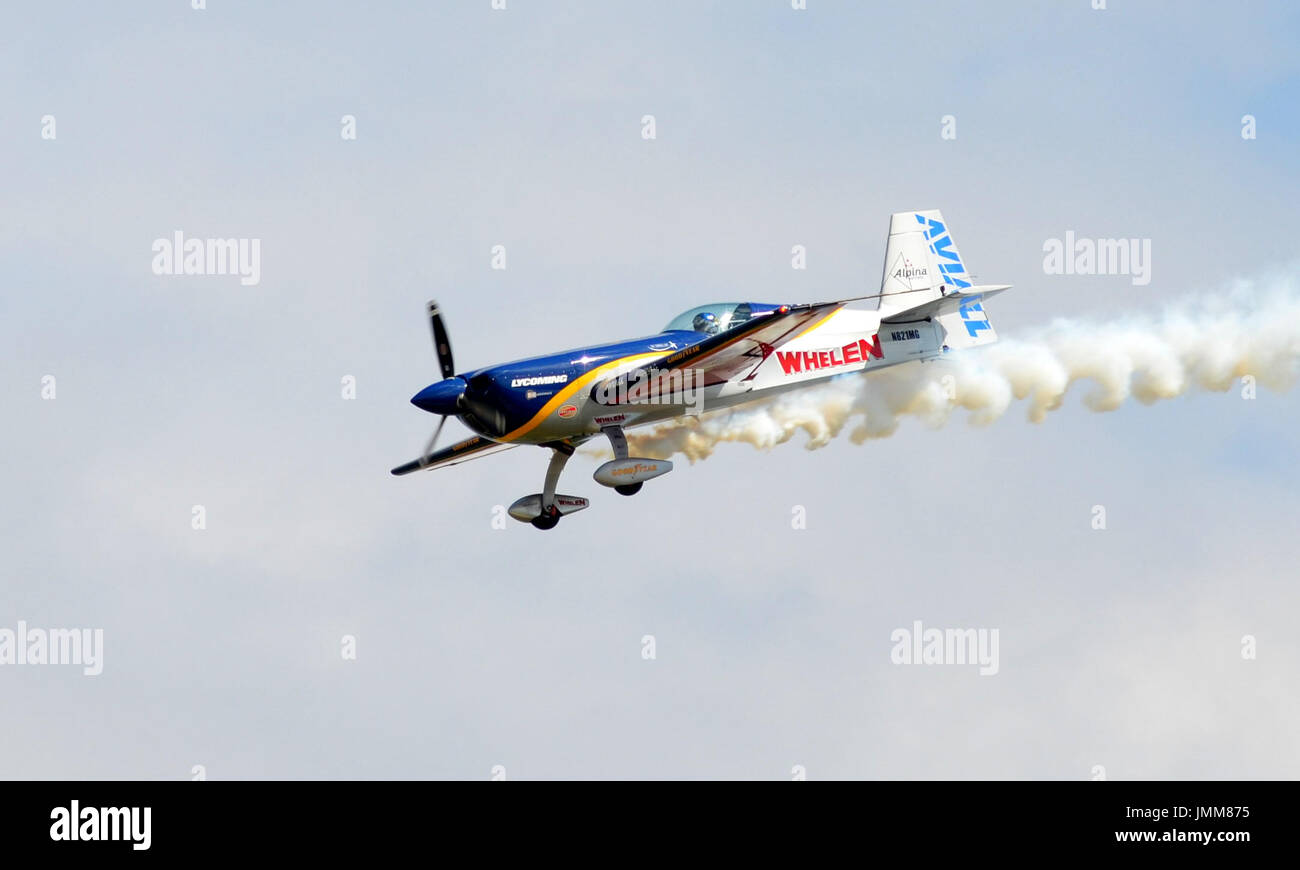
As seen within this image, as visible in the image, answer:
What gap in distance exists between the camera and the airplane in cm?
3888

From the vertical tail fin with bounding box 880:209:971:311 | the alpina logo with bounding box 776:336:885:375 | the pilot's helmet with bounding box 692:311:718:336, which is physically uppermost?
the vertical tail fin with bounding box 880:209:971:311

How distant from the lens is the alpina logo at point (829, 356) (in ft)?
132

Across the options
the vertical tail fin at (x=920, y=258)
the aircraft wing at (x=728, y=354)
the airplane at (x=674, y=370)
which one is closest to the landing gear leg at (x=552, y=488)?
the airplane at (x=674, y=370)

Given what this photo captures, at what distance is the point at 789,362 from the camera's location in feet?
132

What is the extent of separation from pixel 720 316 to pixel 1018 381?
544cm

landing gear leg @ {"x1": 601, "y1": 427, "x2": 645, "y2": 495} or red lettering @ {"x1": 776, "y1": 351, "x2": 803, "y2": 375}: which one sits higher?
red lettering @ {"x1": 776, "y1": 351, "x2": 803, "y2": 375}

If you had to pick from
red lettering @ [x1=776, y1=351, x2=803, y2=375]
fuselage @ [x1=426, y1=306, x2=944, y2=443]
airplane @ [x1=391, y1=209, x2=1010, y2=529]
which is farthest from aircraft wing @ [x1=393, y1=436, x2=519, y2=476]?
red lettering @ [x1=776, y1=351, x2=803, y2=375]

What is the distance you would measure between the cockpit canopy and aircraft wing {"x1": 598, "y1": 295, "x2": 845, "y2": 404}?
1.78 feet

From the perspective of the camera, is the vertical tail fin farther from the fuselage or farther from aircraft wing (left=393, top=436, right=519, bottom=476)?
aircraft wing (left=393, top=436, right=519, bottom=476)

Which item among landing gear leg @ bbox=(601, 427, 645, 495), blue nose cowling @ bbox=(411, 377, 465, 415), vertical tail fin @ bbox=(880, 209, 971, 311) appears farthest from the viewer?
vertical tail fin @ bbox=(880, 209, 971, 311)
